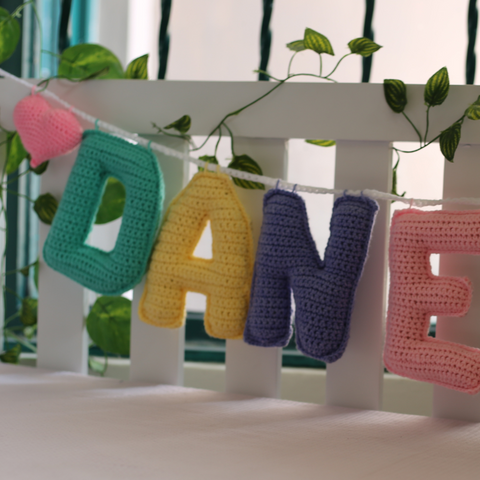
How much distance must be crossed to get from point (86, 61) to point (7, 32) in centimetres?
15

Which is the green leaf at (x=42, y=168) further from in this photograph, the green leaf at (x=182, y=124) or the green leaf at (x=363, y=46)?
the green leaf at (x=363, y=46)

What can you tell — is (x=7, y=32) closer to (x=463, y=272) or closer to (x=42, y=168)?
(x=42, y=168)

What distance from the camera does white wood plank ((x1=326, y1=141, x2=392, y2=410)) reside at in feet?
2.34

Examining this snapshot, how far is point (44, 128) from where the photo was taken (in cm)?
77

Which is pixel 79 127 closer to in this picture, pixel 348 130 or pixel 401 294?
pixel 348 130

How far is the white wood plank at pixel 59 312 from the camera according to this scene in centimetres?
85

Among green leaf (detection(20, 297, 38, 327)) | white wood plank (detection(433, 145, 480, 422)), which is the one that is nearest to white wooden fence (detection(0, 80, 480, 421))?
white wood plank (detection(433, 145, 480, 422))

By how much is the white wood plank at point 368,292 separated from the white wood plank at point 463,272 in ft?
0.26

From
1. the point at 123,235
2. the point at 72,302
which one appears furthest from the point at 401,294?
the point at 72,302

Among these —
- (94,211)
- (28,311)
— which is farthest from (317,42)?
(28,311)

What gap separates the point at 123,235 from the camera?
74cm

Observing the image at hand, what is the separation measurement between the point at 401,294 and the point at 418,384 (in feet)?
1.58

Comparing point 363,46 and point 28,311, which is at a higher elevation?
point 363,46

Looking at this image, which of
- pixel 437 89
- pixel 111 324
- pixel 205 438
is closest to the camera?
pixel 205 438
